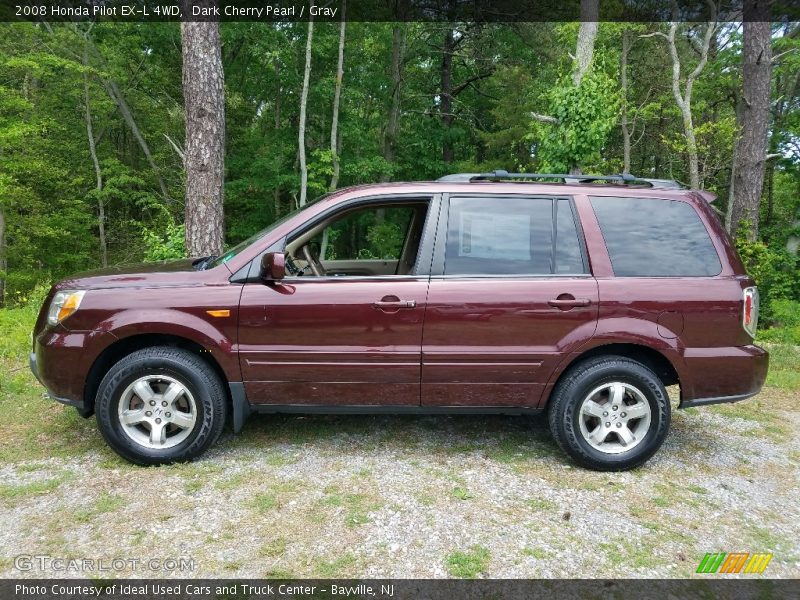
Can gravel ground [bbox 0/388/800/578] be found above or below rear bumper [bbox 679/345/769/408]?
below

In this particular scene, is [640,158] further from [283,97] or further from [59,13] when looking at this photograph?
[59,13]

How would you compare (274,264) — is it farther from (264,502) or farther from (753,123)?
(753,123)

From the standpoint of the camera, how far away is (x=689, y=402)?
11.2 ft

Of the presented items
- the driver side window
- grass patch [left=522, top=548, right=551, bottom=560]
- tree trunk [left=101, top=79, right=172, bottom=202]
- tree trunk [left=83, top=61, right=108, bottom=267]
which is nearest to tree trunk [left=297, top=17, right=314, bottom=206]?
tree trunk [left=101, top=79, right=172, bottom=202]

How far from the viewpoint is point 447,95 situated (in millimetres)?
19891

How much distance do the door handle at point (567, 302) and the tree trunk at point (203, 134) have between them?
5315mm

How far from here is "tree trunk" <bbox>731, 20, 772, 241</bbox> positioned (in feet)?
35.9

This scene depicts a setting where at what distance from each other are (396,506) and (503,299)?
1.43m

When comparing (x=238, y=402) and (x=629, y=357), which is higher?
→ (x=629, y=357)

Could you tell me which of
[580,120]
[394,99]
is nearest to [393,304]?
[580,120]

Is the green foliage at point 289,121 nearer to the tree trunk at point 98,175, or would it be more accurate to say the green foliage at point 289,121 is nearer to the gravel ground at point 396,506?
the tree trunk at point 98,175

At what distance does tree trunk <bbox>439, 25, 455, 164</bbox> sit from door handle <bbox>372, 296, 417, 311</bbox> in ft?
56.6

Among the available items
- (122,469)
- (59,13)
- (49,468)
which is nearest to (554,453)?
(122,469)

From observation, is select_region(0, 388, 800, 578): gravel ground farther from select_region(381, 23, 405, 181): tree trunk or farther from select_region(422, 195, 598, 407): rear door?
select_region(381, 23, 405, 181): tree trunk
